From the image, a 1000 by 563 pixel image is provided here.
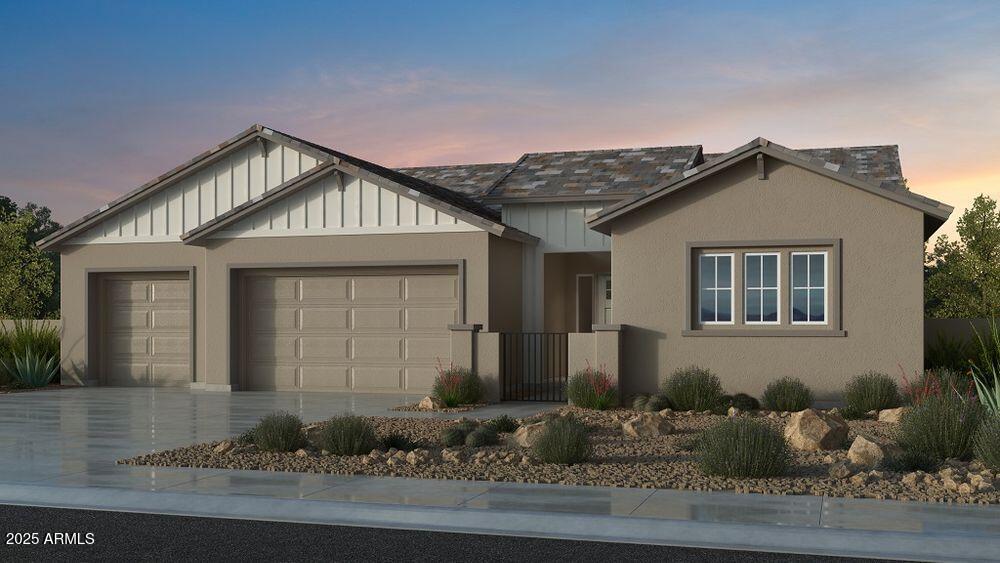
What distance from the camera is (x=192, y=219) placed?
24266mm

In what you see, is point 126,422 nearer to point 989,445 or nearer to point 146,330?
point 146,330

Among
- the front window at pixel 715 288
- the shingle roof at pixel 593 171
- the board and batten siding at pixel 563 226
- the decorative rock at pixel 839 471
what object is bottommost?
the decorative rock at pixel 839 471

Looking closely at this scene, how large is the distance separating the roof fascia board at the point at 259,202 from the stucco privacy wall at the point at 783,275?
6.31 meters

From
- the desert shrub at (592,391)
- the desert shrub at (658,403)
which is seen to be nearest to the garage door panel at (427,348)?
the desert shrub at (592,391)

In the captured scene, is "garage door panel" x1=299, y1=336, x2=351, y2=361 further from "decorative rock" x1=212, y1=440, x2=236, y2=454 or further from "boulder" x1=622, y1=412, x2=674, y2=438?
"decorative rock" x1=212, y1=440, x2=236, y2=454

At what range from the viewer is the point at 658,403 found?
17.6 meters

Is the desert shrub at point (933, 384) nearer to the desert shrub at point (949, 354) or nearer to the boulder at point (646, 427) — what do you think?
the desert shrub at point (949, 354)

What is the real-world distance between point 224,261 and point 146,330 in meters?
3.28

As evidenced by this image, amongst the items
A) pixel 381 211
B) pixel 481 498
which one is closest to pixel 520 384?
pixel 381 211

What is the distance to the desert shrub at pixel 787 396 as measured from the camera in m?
17.4

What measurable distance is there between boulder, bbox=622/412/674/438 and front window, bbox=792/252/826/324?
490 centimetres

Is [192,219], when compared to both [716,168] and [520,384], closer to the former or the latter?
[520,384]

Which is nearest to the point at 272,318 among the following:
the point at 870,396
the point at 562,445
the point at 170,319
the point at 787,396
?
the point at 170,319

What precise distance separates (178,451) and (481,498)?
4.82 meters
